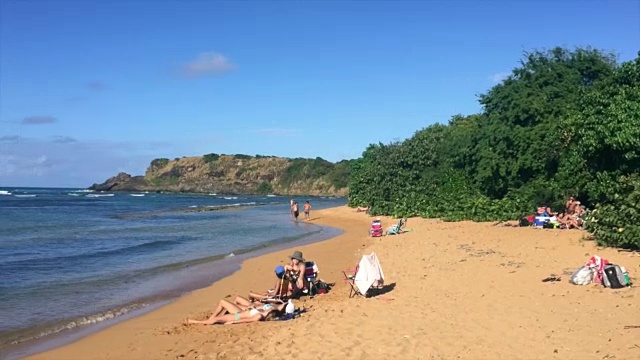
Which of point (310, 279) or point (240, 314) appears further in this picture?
point (310, 279)

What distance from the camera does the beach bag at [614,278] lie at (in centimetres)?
968

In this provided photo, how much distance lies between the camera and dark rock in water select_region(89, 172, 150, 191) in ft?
490

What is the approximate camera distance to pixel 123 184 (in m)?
151

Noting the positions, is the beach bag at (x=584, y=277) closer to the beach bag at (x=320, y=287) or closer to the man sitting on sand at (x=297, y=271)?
the beach bag at (x=320, y=287)

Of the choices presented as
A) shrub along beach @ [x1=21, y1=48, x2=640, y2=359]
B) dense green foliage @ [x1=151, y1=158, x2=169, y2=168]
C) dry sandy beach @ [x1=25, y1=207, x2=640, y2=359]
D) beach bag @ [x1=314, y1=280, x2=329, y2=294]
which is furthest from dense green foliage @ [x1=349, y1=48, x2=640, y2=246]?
dense green foliage @ [x1=151, y1=158, x2=169, y2=168]

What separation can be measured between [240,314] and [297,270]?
226 cm

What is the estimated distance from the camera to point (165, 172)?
154 metres

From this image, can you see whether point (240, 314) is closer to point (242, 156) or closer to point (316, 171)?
point (316, 171)

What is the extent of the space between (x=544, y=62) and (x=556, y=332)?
19.5 meters

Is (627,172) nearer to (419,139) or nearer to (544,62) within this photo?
(544,62)

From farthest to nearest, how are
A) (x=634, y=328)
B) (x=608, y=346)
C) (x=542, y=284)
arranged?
(x=542, y=284) < (x=634, y=328) < (x=608, y=346)

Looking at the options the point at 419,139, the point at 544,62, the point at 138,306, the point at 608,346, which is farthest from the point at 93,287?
the point at 419,139

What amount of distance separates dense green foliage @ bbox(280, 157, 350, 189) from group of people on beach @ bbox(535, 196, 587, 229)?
109808 millimetres

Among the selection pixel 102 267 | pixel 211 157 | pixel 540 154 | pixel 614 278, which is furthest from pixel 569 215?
pixel 211 157
